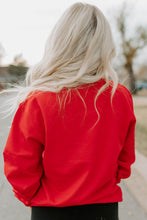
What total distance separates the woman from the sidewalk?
5.72 ft

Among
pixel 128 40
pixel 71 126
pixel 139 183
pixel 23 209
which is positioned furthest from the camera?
pixel 128 40

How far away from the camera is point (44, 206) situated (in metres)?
1.26

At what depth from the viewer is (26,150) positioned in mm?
1201

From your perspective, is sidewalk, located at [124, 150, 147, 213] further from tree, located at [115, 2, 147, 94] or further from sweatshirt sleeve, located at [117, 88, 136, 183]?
tree, located at [115, 2, 147, 94]

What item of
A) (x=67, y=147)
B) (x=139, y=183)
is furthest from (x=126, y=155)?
(x=139, y=183)

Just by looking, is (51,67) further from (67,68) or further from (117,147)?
(117,147)

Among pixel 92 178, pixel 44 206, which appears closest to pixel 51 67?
pixel 92 178

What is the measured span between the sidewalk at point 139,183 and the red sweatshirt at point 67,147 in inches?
70.8

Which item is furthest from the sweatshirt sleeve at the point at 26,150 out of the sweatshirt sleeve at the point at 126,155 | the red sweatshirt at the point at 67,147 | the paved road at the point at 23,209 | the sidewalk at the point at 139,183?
the sidewalk at the point at 139,183

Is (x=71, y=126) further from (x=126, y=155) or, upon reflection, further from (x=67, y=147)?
(x=126, y=155)

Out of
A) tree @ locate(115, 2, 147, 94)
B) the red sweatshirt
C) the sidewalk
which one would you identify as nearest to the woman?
the red sweatshirt

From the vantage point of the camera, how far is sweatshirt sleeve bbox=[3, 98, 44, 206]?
115cm

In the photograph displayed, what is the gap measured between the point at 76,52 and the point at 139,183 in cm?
260

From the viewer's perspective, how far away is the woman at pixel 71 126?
1.15 metres
